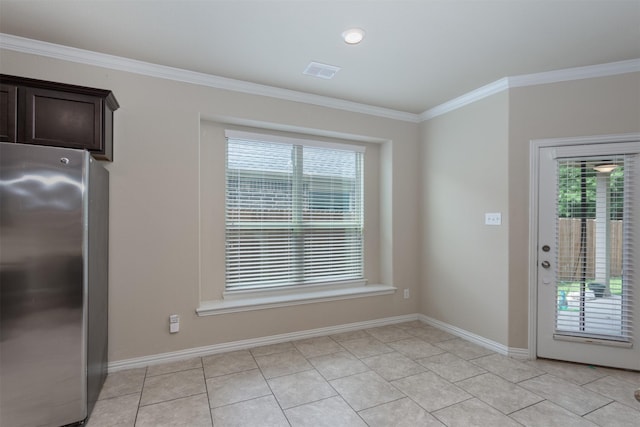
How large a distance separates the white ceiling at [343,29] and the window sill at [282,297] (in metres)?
2.32

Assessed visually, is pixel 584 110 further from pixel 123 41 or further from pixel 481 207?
pixel 123 41

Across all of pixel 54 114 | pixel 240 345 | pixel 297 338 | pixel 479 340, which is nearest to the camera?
pixel 54 114

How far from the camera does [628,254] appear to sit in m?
2.82

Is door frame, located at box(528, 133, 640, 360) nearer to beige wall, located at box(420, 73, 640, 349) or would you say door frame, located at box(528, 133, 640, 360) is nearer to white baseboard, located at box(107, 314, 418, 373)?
beige wall, located at box(420, 73, 640, 349)

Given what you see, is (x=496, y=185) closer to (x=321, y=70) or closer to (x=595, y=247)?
(x=595, y=247)

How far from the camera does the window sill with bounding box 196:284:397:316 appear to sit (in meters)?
3.24

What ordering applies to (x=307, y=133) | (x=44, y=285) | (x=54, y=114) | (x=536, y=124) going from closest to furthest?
1. (x=44, y=285)
2. (x=54, y=114)
3. (x=536, y=124)
4. (x=307, y=133)

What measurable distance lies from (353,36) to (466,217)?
7.71 ft

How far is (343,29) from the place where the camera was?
7.80 feet

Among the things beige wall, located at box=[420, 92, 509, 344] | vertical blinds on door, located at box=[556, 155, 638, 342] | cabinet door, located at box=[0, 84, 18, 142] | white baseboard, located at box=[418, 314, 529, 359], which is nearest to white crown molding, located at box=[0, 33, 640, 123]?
beige wall, located at box=[420, 92, 509, 344]

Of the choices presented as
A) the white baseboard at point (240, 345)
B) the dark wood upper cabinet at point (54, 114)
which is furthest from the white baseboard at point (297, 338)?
the dark wood upper cabinet at point (54, 114)

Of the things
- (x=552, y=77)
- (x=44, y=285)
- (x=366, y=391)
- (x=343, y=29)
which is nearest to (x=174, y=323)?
(x=44, y=285)

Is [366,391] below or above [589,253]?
below

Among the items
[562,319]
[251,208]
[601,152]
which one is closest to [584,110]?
[601,152]
